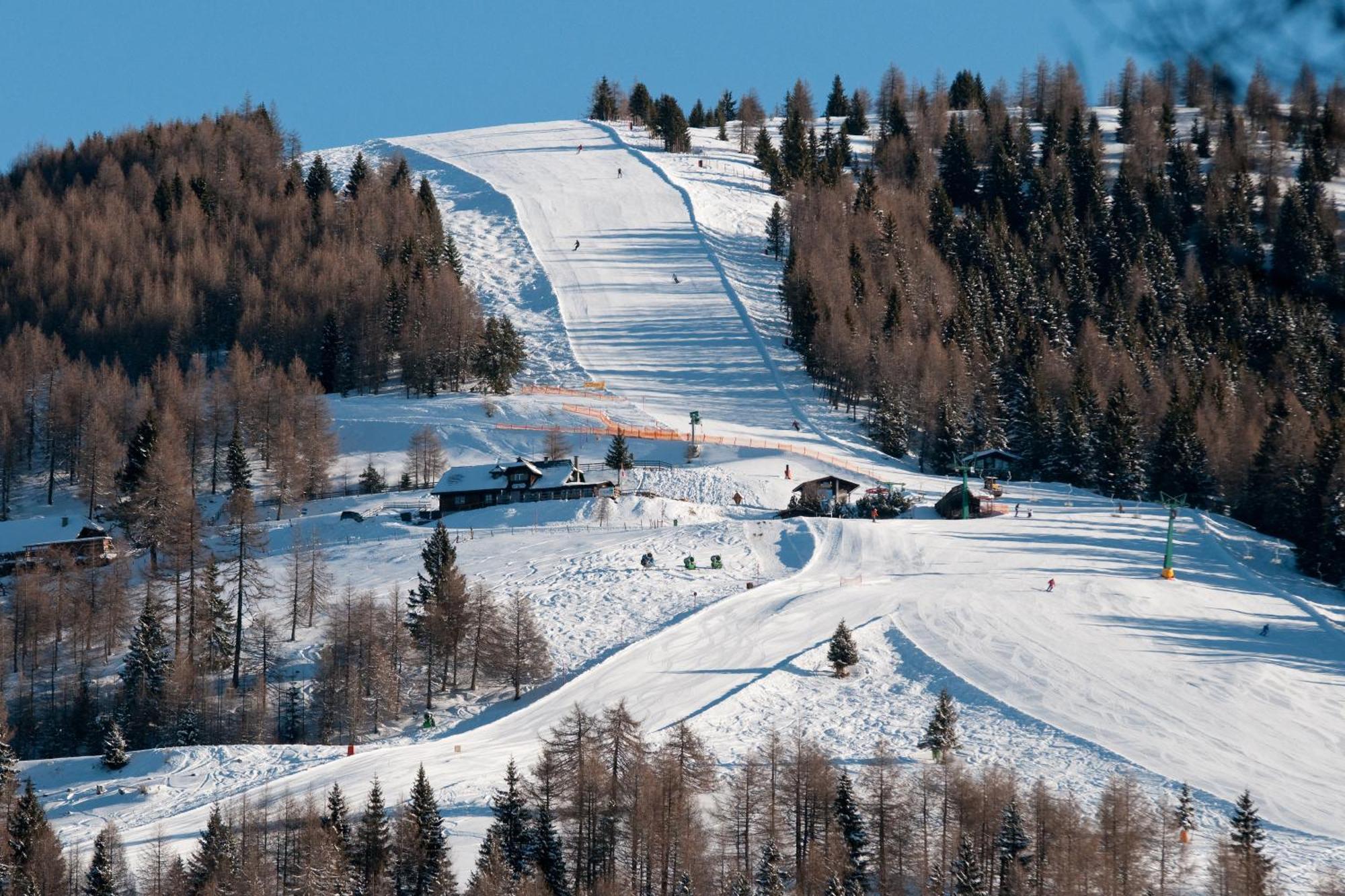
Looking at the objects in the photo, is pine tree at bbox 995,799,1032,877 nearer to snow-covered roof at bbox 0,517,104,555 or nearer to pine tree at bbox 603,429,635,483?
pine tree at bbox 603,429,635,483

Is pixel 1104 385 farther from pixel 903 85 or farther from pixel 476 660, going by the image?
pixel 903 85

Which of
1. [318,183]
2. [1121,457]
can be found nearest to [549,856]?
[1121,457]

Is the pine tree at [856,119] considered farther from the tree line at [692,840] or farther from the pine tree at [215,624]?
the tree line at [692,840]

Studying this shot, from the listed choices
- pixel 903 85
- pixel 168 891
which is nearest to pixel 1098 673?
pixel 168 891

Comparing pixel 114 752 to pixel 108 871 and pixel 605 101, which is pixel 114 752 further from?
pixel 605 101

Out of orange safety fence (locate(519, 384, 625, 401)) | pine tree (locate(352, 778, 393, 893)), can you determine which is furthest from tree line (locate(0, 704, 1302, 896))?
orange safety fence (locate(519, 384, 625, 401))

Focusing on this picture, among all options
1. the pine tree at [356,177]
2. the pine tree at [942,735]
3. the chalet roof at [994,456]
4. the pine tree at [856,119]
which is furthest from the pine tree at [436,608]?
the pine tree at [856,119]

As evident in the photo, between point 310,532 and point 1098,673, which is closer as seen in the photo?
point 1098,673
